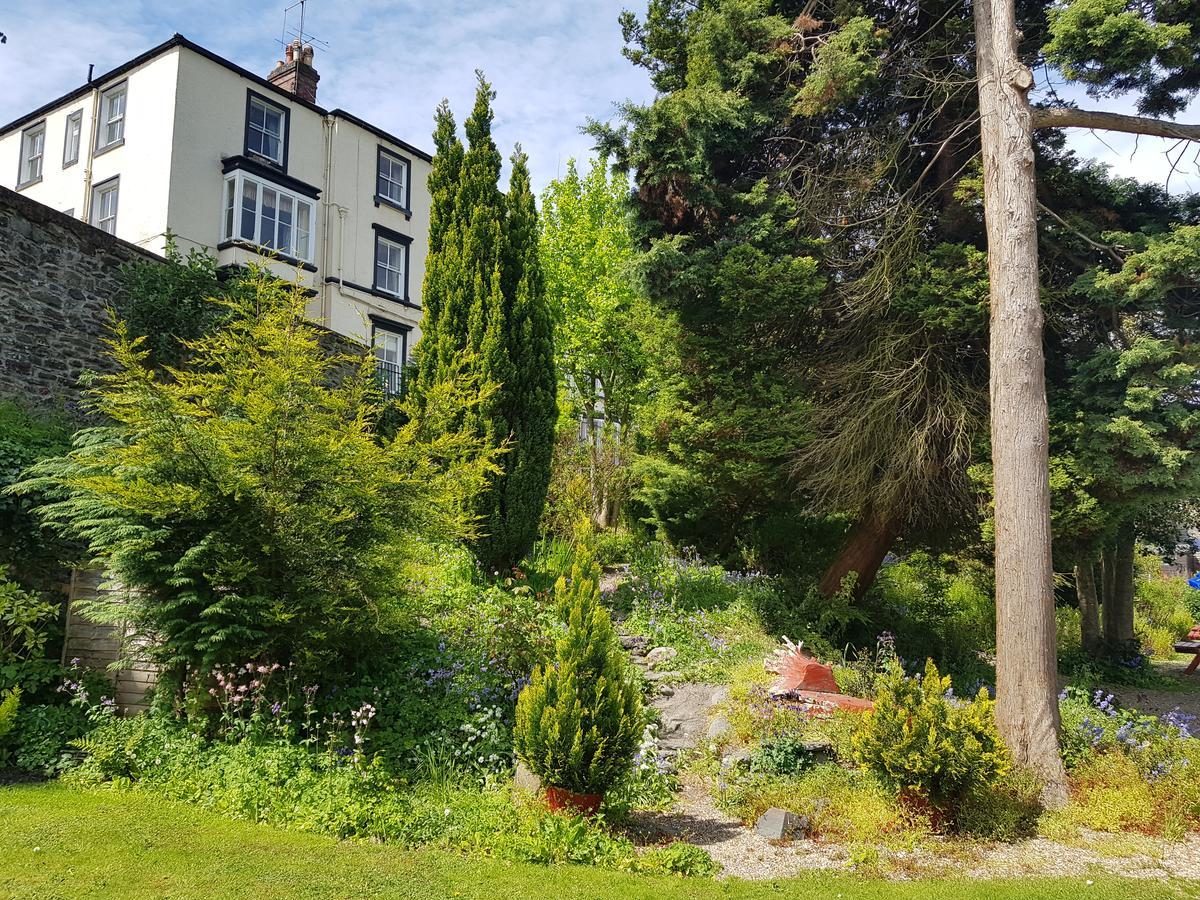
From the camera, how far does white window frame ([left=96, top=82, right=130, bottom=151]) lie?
56.7 feet

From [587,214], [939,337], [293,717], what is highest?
[587,214]

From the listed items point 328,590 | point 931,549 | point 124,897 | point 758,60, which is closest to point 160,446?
point 328,590

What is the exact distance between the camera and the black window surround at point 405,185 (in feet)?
66.7

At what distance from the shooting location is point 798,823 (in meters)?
5.85

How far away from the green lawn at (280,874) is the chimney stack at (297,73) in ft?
59.1

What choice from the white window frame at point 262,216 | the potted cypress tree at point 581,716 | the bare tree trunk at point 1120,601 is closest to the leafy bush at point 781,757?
the potted cypress tree at point 581,716

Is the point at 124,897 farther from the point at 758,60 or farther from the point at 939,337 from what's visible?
the point at 758,60

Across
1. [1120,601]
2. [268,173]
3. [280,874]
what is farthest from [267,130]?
[1120,601]

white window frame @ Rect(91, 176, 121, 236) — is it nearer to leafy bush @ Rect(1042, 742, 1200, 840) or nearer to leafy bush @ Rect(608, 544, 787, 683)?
leafy bush @ Rect(608, 544, 787, 683)

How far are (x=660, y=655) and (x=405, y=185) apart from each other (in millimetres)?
15871

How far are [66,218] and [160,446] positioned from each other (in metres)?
5.11

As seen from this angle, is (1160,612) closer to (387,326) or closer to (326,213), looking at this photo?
(387,326)

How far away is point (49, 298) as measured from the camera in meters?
9.40

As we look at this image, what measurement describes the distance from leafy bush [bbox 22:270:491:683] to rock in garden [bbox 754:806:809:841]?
10.9ft
